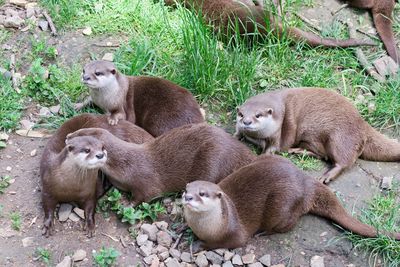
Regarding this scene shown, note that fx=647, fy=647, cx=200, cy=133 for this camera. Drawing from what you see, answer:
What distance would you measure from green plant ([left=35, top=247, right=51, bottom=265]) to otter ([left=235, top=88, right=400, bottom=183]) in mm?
1265

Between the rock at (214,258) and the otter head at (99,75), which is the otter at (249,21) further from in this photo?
the rock at (214,258)

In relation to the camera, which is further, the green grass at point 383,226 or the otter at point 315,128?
the otter at point 315,128

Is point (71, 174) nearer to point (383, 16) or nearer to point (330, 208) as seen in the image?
point (330, 208)

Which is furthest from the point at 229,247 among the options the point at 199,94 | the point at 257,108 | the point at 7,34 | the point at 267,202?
the point at 7,34

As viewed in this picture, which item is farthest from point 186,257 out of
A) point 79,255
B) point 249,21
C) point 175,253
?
point 249,21

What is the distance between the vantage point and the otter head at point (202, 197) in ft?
9.64

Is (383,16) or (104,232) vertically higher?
(383,16)

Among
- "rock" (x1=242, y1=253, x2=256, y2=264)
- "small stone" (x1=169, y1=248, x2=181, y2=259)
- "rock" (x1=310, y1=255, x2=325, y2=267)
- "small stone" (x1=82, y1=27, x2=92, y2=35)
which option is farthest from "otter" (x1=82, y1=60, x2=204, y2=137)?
"rock" (x1=310, y1=255, x2=325, y2=267)

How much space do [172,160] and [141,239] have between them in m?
0.45

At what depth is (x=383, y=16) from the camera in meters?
4.59

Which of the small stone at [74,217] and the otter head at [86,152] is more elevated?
the otter head at [86,152]

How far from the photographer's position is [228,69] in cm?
396

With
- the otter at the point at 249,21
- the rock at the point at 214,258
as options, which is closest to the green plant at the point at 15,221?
the rock at the point at 214,258

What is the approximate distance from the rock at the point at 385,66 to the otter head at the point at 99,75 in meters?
1.74
